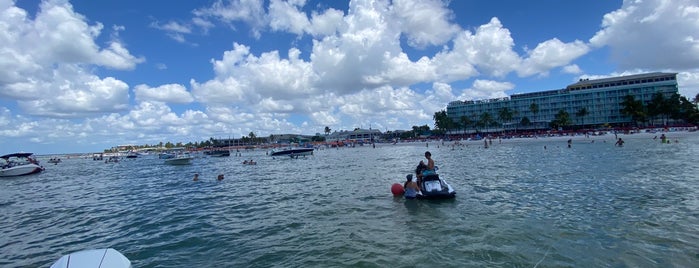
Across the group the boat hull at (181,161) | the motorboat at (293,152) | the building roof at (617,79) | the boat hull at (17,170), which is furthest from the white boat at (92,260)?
the building roof at (617,79)

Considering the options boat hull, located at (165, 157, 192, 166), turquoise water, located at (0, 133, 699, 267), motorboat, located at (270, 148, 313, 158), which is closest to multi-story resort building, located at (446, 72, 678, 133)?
motorboat, located at (270, 148, 313, 158)

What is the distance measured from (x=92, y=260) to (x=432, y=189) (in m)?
13.2

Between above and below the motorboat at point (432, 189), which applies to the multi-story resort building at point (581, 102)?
above

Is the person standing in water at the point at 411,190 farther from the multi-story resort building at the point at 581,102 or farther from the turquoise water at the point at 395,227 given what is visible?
the multi-story resort building at the point at 581,102

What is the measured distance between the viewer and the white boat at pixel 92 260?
5.78 meters

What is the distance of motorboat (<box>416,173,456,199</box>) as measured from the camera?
53.2 ft

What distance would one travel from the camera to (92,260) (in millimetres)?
5938

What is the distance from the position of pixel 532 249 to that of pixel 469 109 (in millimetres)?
189134

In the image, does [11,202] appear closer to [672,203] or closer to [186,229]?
[186,229]

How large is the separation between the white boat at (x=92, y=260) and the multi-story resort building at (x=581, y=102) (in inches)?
6464

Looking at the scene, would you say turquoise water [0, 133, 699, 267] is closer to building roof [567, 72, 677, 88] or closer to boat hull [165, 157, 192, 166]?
boat hull [165, 157, 192, 166]

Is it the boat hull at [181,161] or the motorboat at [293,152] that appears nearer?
the boat hull at [181,161]

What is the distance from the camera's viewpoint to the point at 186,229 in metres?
13.9

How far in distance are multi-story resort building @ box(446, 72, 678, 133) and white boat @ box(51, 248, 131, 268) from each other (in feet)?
539
